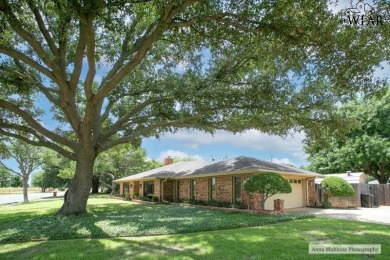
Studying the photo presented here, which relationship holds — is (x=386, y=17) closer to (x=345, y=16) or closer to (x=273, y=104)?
(x=345, y=16)

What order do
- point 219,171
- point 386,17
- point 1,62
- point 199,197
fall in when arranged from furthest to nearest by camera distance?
1. point 199,197
2. point 219,171
3. point 1,62
4. point 386,17

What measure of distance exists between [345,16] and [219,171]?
46.5 ft

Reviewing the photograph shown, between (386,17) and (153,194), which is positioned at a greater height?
(386,17)

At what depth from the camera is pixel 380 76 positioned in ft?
26.6

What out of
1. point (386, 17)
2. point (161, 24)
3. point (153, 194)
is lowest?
point (153, 194)

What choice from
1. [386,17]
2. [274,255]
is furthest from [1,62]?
[386,17]

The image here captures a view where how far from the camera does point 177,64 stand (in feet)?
52.3

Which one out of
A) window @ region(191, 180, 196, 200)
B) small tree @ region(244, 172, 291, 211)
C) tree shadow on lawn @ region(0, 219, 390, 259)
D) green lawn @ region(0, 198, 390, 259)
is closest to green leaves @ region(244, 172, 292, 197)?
small tree @ region(244, 172, 291, 211)

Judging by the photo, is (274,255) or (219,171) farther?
(219,171)

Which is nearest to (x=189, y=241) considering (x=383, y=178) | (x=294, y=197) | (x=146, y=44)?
(x=146, y=44)

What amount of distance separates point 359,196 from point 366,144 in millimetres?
7721

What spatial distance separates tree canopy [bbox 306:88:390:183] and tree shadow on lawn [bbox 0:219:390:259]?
682 inches

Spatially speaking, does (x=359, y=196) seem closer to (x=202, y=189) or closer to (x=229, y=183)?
(x=229, y=183)

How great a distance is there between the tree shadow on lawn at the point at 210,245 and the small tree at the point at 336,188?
10.3 m
